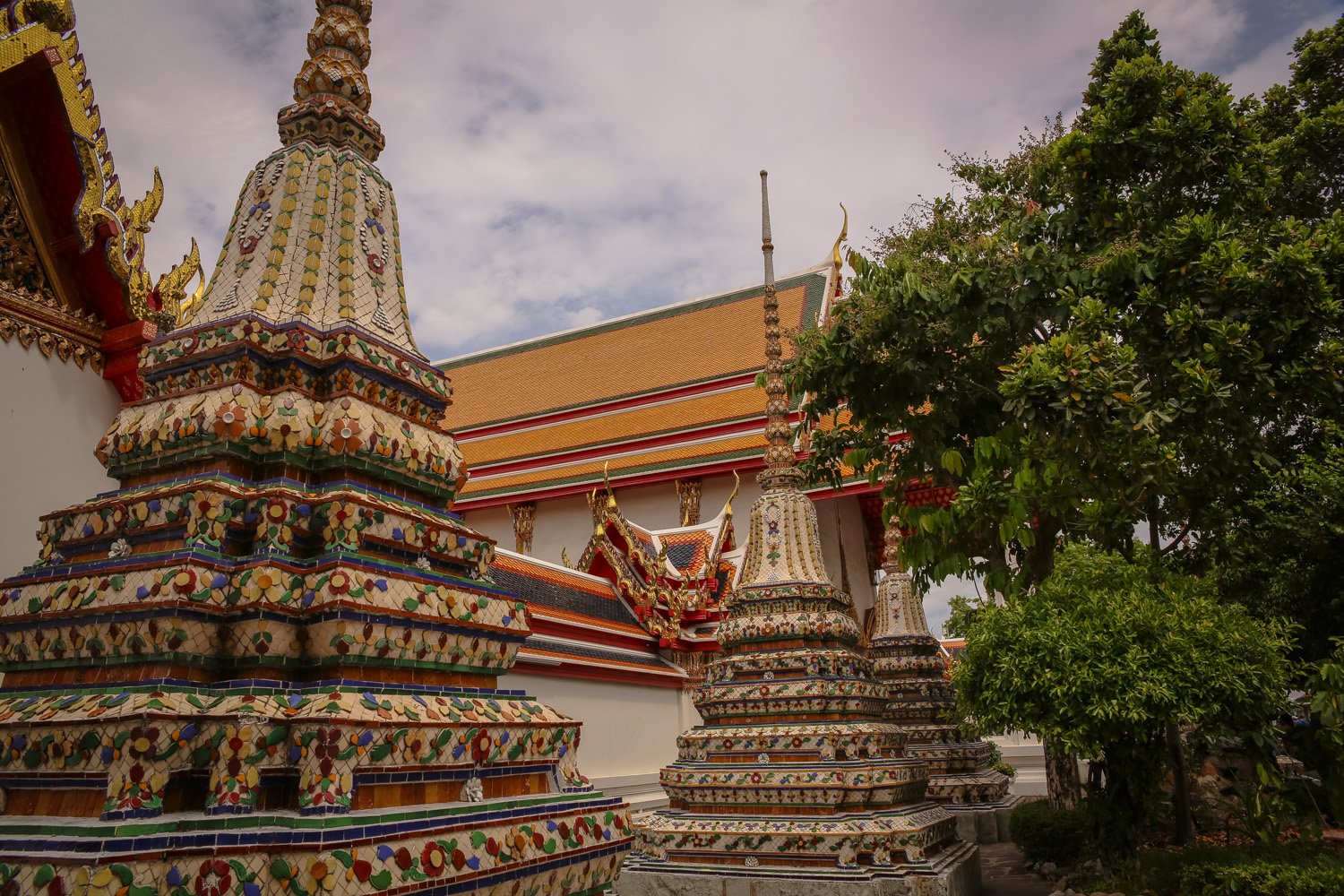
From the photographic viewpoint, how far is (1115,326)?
6207 mm

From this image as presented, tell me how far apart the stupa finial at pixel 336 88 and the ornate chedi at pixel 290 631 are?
1cm

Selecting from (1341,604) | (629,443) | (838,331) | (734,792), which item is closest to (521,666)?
(734,792)

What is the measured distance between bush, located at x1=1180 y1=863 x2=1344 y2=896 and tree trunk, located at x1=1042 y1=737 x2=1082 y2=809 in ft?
10.5

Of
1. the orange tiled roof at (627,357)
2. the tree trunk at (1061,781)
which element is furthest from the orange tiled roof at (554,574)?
the orange tiled roof at (627,357)

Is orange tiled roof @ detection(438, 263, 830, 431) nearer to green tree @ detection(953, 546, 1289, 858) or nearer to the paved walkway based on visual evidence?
the paved walkway

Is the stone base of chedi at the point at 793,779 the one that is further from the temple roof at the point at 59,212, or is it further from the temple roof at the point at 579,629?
the temple roof at the point at 59,212

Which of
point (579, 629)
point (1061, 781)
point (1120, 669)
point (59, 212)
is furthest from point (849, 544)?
point (59, 212)

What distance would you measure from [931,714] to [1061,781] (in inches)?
63.8

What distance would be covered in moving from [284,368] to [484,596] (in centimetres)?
102

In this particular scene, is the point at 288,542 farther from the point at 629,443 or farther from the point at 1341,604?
the point at 629,443

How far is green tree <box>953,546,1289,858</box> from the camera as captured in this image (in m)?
5.34

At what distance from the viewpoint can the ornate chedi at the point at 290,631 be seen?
225 centimetres

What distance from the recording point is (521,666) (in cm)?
741

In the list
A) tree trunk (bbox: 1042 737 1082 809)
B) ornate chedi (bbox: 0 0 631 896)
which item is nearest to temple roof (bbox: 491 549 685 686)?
tree trunk (bbox: 1042 737 1082 809)
